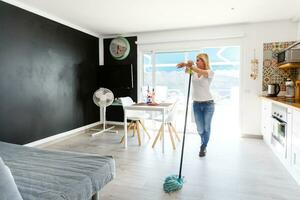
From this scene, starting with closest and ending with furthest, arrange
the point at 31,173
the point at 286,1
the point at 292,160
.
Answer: the point at 31,173 → the point at 292,160 → the point at 286,1

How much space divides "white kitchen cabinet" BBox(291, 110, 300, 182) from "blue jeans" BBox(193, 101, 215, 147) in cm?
102

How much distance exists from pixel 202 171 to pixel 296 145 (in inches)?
42.4

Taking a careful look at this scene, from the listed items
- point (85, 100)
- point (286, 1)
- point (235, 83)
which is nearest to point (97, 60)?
point (85, 100)

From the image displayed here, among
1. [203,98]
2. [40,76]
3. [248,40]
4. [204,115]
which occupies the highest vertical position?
[248,40]

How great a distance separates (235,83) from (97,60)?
11.0 ft

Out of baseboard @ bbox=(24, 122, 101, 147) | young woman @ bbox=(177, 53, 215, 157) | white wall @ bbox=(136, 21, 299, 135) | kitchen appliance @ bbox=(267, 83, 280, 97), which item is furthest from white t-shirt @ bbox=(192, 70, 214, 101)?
baseboard @ bbox=(24, 122, 101, 147)

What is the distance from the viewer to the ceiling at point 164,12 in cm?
330

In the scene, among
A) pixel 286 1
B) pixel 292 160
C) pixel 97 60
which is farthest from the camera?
pixel 97 60

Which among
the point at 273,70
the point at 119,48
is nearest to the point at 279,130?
the point at 273,70

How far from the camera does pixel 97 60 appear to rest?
5477 millimetres

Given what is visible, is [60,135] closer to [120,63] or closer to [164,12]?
[120,63]

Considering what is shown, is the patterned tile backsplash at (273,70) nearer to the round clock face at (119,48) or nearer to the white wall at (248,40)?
the white wall at (248,40)

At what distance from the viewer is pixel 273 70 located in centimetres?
426

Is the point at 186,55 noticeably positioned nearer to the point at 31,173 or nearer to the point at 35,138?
the point at 35,138
